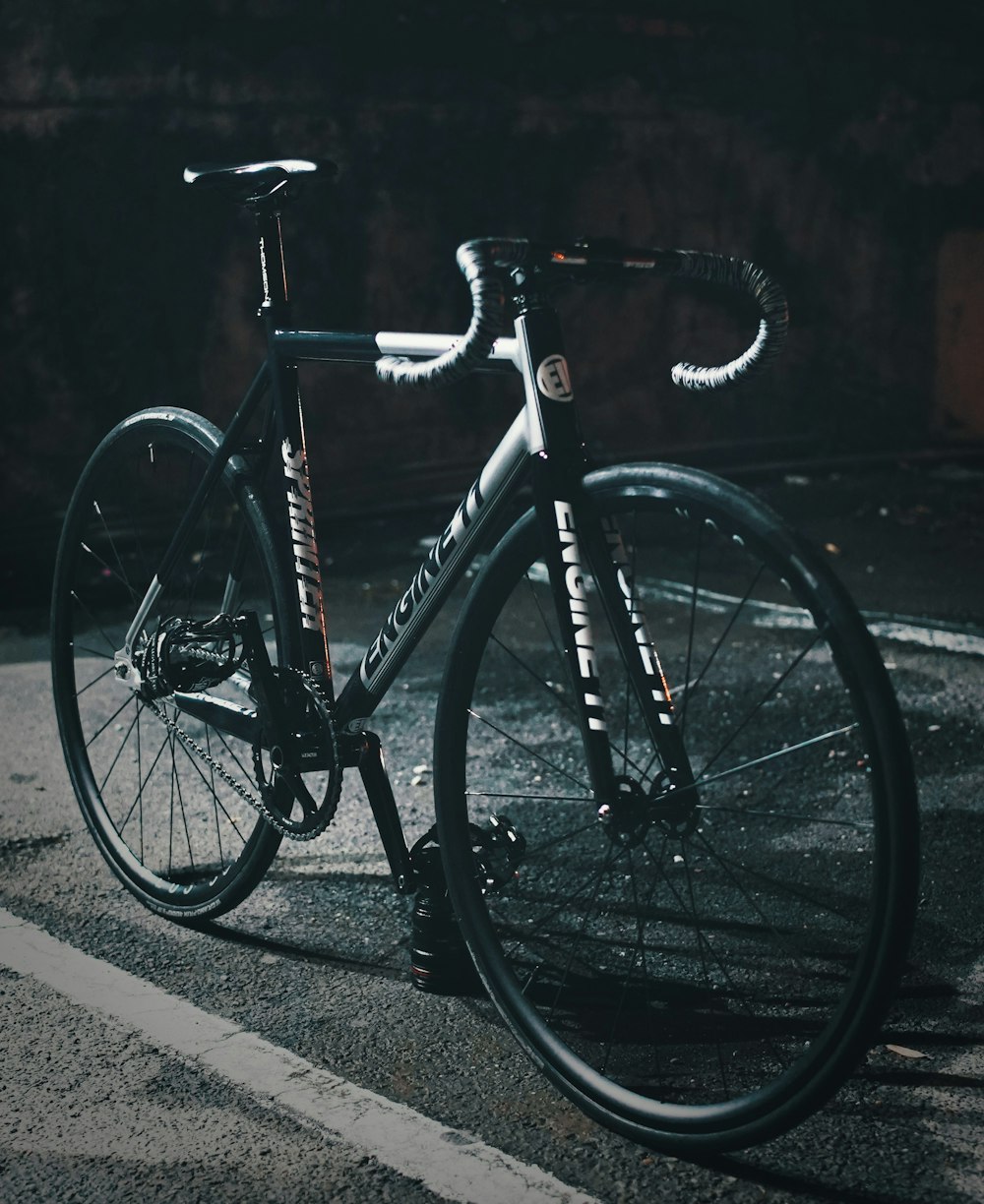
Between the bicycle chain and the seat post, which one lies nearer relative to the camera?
the bicycle chain

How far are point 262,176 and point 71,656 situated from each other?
1461 millimetres

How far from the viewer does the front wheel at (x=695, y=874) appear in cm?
211

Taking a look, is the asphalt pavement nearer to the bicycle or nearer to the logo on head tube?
the bicycle

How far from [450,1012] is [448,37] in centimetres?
701

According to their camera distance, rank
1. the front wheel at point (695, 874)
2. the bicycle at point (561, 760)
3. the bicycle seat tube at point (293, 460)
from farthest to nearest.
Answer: the bicycle seat tube at point (293, 460)
the bicycle at point (561, 760)
the front wheel at point (695, 874)

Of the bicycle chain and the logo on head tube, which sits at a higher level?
the logo on head tube

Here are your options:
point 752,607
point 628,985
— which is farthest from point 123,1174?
point 752,607

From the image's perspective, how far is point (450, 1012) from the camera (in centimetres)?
293

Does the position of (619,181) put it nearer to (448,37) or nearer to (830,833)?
(448,37)

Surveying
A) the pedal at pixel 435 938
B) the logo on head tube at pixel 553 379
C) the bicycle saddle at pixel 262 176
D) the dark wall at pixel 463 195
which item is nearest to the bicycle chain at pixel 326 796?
the pedal at pixel 435 938

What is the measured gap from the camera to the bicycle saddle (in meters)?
2.94

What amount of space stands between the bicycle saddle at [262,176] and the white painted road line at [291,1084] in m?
1.75

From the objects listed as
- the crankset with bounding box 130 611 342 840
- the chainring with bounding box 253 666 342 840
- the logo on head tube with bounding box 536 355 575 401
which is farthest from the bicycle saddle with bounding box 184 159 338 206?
the chainring with bounding box 253 666 342 840

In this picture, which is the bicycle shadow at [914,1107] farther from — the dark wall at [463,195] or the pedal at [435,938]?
the dark wall at [463,195]
